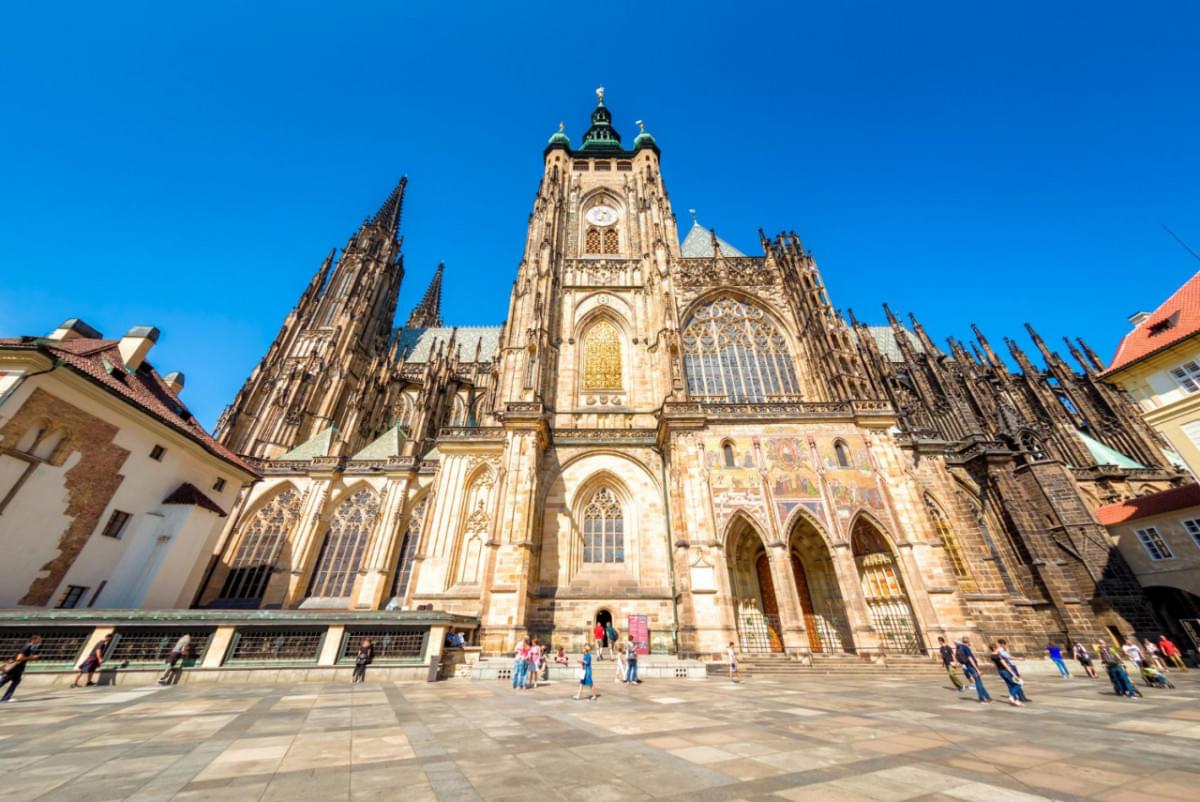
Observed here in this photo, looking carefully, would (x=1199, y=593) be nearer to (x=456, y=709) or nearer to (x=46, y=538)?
(x=456, y=709)

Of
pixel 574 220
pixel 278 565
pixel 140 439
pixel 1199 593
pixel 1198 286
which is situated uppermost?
pixel 574 220

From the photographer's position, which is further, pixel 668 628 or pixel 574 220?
pixel 574 220

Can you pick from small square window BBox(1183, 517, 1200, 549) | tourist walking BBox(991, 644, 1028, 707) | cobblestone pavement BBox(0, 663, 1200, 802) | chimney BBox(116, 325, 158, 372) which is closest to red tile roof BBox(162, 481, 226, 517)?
chimney BBox(116, 325, 158, 372)

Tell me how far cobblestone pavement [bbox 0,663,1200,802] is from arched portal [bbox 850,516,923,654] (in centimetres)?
686

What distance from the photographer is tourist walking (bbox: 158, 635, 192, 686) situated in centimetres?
938

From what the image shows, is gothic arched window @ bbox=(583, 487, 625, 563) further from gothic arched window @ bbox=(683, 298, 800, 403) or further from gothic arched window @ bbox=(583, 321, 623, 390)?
gothic arched window @ bbox=(683, 298, 800, 403)

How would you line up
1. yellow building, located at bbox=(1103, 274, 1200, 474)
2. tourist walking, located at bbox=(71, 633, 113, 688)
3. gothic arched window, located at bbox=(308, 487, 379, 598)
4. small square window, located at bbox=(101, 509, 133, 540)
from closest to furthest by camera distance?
tourist walking, located at bbox=(71, 633, 113, 688) < yellow building, located at bbox=(1103, 274, 1200, 474) < small square window, located at bbox=(101, 509, 133, 540) < gothic arched window, located at bbox=(308, 487, 379, 598)

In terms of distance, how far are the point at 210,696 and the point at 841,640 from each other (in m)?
17.9

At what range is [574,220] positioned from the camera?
1118 inches

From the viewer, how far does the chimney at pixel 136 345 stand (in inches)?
643

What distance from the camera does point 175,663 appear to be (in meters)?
9.54

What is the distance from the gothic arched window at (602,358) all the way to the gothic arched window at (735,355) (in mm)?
3723

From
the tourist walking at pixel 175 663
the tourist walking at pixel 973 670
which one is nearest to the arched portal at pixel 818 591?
the tourist walking at pixel 973 670

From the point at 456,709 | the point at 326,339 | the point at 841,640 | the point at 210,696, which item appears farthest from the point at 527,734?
the point at 326,339
